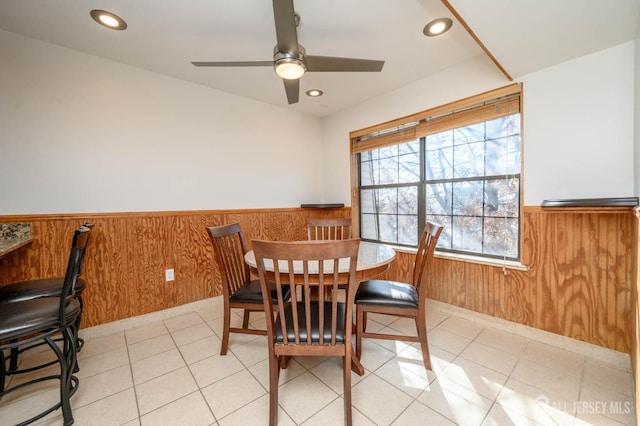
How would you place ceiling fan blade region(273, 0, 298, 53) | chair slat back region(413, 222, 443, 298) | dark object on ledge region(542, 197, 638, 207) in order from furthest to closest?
chair slat back region(413, 222, 443, 298), dark object on ledge region(542, 197, 638, 207), ceiling fan blade region(273, 0, 298, 53)

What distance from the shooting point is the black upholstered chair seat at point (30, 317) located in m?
1.18

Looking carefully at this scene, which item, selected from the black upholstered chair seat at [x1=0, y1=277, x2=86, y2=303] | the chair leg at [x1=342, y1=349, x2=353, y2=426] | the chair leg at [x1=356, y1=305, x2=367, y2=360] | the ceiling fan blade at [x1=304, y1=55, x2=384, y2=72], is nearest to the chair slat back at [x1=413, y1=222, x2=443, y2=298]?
the chair leg at [x1=356, y1=305, x2=367, y2=360]

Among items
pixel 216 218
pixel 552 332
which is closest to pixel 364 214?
pixel 216 218

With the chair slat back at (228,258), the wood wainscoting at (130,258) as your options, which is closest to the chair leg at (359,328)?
the chair slat back at (228,258)

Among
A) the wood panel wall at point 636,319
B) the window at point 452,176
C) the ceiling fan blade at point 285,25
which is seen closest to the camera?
the wood panel wall at point 636,319

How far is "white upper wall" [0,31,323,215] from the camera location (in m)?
1.99

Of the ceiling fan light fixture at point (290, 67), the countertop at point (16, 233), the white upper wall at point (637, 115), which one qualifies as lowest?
the countertop at point (16, 233)

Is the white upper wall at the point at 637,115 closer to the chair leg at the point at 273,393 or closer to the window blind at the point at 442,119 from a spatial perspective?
the window blind at the point at 442,119

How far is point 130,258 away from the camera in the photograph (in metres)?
2.43

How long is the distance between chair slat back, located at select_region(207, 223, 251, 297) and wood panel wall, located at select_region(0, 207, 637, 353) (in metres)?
0.91

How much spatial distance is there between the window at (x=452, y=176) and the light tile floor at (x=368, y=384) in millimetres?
856

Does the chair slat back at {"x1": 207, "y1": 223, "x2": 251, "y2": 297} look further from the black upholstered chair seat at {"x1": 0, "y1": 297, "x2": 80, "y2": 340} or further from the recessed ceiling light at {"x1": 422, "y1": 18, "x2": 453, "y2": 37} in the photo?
the recessed ceiling light at {"x1": 422, "y1": 18, "x2": 453, "y2": 37}

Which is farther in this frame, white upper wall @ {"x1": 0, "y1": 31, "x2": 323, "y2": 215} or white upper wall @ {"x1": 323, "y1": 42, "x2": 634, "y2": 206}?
white upper wall @ {"x1": 0, "y1": 31, "x2": 323, "y2": 215}

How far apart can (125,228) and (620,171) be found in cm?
385
